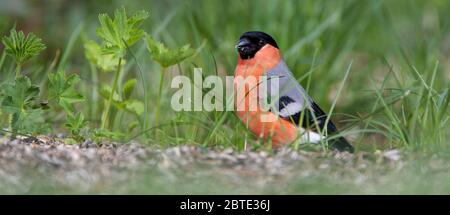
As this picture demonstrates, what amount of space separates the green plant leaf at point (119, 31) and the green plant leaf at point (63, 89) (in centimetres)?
22

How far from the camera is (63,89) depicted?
150 inches

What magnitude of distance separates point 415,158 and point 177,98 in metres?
1.60

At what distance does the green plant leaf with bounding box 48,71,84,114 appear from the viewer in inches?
149

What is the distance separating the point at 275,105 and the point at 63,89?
41.6 inches

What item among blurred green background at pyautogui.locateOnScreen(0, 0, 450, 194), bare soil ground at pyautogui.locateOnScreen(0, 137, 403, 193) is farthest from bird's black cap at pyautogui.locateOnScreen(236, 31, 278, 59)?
bare soil ground at pyautogui.locateOnScreen(0, 137, 403, 193)

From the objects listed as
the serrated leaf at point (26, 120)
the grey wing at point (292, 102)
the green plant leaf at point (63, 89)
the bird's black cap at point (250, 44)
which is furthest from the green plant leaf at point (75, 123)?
the bird's black cap at point (250, 44)

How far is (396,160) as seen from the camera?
329 cm

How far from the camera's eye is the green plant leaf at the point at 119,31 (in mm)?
3764

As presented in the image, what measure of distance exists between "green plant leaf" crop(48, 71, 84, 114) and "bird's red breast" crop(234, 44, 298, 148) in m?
0.82

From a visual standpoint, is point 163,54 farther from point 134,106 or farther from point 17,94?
point 17,94

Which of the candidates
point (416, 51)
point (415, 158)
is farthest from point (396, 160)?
point (416, 51)

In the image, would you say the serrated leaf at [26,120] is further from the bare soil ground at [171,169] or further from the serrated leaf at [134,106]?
the serrated leaf at [134,106]
